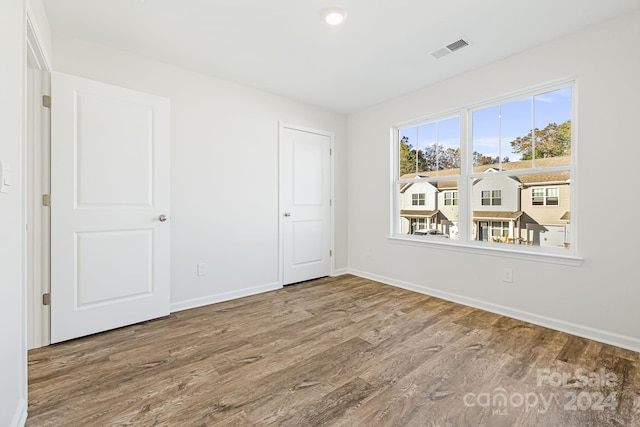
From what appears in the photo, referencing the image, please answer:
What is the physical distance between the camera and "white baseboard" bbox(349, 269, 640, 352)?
7.26 feet

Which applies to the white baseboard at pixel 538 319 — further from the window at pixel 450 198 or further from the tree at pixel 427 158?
the tree at pixel 427 158

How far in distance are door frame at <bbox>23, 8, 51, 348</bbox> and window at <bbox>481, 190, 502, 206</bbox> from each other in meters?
3.94

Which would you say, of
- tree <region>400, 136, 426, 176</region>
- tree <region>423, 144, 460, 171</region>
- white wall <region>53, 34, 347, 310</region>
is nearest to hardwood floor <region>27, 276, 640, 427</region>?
white wall <region>53, 34, 347, 310</region>

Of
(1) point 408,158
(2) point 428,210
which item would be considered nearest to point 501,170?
(2) point 428,210

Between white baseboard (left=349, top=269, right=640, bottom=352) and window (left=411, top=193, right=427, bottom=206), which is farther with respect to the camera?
window (left=411, top=193, right=427, bottom=206)

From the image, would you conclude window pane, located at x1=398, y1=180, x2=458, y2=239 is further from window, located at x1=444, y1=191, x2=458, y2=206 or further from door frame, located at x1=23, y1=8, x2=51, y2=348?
door frame, located at x1=23, y1=8, x2=51, y2=348

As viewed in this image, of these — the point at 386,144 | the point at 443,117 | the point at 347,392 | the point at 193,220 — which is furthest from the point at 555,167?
the point at 193,220

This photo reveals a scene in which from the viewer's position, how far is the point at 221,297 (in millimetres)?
3254

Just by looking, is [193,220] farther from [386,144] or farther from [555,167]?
[555,167]

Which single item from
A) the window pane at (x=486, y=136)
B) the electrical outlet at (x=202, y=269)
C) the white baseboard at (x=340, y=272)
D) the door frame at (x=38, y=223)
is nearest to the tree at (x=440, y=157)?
the window pane at (x=486, y=136)

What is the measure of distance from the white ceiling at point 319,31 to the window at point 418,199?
1.38m

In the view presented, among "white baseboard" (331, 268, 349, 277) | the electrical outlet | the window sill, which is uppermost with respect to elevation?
the window sill

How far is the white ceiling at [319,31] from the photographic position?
2.09 m

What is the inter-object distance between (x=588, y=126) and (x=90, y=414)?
12.8 feet
